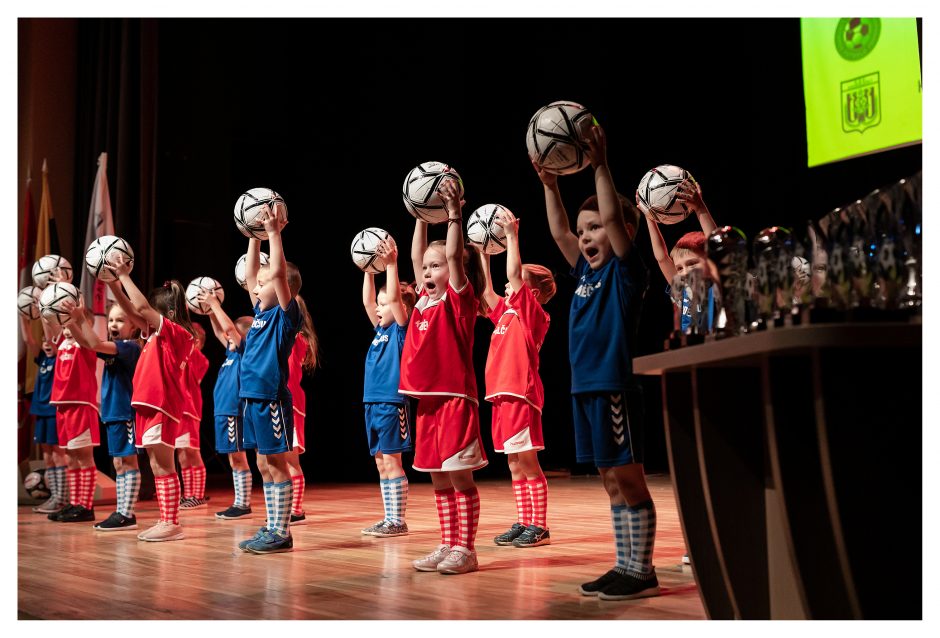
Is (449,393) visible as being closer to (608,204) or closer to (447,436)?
(447,436)

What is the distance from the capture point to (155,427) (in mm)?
5176

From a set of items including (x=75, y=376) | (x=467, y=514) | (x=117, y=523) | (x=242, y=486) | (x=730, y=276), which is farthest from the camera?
(x=242, y=486)

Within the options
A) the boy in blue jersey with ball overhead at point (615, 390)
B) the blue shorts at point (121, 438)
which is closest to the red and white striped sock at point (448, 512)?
the boy in blue jersey with ball overhead at point (615, 390)

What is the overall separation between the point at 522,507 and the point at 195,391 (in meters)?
2.89

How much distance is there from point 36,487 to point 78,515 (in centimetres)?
171

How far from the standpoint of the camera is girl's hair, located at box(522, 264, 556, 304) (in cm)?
506

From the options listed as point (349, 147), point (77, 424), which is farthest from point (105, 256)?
point (349, 147)

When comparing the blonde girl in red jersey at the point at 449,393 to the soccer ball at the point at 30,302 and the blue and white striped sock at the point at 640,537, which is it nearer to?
the blue and white striped sock at the point at 640,537

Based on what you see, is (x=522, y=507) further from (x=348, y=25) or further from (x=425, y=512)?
(x=348, y=25)

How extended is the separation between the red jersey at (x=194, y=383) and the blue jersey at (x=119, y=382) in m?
0.35

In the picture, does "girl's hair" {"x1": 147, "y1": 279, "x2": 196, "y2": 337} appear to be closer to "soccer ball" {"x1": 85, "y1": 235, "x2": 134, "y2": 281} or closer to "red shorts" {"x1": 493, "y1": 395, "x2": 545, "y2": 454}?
"soccer ball" {"x1": 85, "y1": 235, "x2": 134, "y2": 281}

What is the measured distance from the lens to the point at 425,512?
6.66m

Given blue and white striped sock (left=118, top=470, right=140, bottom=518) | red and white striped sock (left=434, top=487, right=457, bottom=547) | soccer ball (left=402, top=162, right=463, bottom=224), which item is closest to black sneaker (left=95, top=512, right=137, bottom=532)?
blue and white striped sock (left=118, top=470, right=140, bottom=518)
